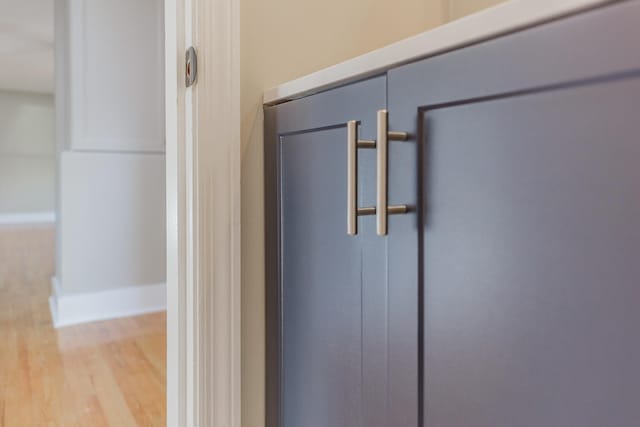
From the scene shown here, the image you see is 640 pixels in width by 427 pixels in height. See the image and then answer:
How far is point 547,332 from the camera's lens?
44cm

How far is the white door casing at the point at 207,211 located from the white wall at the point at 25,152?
8.72 meters

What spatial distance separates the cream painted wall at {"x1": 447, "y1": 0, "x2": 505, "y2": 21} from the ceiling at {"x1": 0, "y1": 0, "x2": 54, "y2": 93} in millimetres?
3562

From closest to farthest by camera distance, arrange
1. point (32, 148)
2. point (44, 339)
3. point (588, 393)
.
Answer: point (588, 393) → point (44, 339) → point (32, 148)

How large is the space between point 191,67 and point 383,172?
450 millimetres

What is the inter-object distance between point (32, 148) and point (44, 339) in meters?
7.16

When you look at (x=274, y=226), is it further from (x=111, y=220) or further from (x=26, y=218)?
(x=26, y=218)

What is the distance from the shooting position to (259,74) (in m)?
0.89

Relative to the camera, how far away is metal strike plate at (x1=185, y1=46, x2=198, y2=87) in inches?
32.0

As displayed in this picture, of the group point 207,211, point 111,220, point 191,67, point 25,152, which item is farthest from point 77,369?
point 25,152

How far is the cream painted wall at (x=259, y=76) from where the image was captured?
2.88 feet

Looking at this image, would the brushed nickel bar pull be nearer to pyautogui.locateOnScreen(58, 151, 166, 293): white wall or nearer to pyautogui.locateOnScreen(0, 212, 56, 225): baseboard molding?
pyautogui.locateOnScreen(58, 151, 166, 293): white wall

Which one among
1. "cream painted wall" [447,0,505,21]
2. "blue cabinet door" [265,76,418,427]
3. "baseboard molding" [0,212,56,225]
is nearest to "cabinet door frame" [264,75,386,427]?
"blue cabinet door" [265,76,418,427]

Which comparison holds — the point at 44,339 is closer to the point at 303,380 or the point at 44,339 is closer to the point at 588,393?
the point at 303,380

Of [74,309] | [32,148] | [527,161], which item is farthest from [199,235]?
[32,148]
